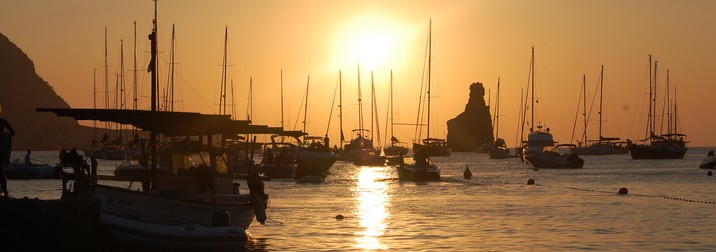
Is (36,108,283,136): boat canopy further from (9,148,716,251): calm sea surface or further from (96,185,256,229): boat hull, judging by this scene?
(9,148,716,251): calm sea surface

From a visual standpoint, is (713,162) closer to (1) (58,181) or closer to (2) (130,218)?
(1) (58,181)

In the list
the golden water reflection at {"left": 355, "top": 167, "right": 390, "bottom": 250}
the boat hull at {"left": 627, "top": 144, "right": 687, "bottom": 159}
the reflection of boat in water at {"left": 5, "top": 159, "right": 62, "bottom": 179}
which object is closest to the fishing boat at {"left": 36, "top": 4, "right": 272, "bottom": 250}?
the golden water reflection at {"left": 355, "top": 167, "right": 390, "bottom": 250}

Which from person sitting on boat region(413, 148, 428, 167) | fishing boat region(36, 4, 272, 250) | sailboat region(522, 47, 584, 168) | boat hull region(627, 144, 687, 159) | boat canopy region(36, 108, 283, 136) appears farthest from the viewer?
boat hull region(627, 144, 687, 159)

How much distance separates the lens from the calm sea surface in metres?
33.9

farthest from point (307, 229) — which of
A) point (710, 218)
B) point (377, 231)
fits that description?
point (710, 218)

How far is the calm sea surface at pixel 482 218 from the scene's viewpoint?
33.9 meters

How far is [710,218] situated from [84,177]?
23.1 metres

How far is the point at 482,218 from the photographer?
4388 cm

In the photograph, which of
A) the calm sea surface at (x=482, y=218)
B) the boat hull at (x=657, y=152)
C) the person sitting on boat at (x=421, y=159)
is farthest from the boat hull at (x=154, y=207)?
the boat hull at (x=657, y=152)

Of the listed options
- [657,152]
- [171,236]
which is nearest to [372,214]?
[171,236]

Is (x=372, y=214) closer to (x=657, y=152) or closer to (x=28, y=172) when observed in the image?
(x=28, y=172)

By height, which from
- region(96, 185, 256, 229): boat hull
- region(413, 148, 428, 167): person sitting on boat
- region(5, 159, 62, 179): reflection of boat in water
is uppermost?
region(413, 148, 428, 167): person sitting on boat

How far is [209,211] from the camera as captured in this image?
3111cm

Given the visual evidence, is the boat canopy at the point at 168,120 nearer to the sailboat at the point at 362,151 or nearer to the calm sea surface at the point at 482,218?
the calm sea surface at the point at 482,218
